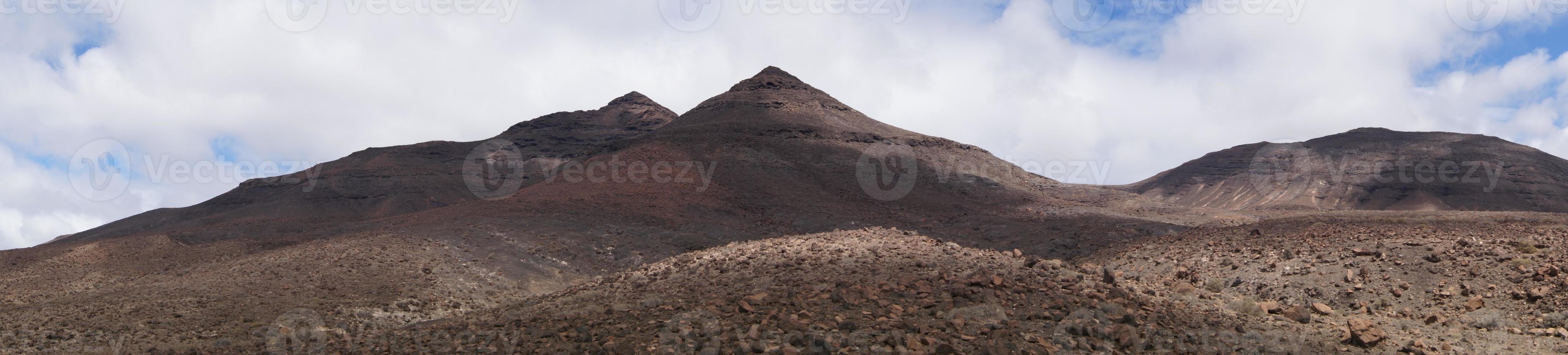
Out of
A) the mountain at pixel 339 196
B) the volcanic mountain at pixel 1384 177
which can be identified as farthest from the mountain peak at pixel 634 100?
the volcanic mountain at pixel 1384 177

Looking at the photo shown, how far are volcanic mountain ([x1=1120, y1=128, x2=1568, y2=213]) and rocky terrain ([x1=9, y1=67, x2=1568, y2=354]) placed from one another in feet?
144

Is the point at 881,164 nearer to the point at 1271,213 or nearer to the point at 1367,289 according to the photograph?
the point at 1271,213

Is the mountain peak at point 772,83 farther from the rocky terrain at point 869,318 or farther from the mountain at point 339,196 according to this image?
the rocky terrain at point 869,318

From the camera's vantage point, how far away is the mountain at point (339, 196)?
47781mm

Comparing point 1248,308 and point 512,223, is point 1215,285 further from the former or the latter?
point 512,223

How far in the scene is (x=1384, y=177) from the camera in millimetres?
87812

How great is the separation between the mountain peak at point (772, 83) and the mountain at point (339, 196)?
20149 mm

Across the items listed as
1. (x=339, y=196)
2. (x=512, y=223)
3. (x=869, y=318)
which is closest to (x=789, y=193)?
(x=512, y=223)

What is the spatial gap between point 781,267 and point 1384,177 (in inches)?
3859

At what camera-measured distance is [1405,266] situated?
16.7m

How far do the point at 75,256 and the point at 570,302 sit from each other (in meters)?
30.2

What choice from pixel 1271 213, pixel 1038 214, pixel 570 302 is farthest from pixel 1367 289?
pixel 1271 213

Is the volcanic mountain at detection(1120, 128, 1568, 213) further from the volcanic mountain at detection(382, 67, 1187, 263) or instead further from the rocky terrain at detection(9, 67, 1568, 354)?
the rocky terrain at detection(9, 67, 1568, 354)

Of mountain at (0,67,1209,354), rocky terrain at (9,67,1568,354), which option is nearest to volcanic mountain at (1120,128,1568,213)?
mountain at (0,67,1209,354)
